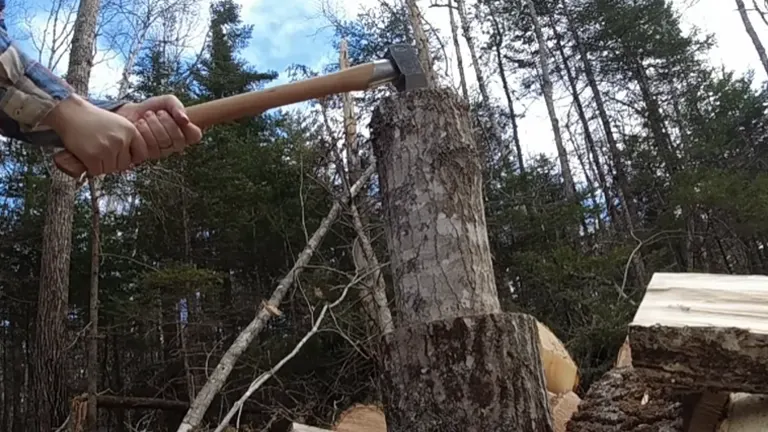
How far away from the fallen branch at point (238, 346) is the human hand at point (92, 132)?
3.54m

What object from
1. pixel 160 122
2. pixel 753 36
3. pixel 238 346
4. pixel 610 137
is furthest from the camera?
pixel 610 137

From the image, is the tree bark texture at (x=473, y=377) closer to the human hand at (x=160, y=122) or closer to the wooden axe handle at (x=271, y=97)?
the wooden axe handle at (x=271, y=97)

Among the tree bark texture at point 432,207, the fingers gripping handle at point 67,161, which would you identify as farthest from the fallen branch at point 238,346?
the fingers gripping handle at point 67,161

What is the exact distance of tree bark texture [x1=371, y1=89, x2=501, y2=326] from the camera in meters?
1.87

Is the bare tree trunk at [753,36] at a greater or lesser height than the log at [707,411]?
greater

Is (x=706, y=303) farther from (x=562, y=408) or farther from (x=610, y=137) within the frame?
(x=610, y=137)

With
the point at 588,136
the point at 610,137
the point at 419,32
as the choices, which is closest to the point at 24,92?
the point at 419,32

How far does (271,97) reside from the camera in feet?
5.12

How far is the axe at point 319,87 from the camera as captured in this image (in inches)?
59.2

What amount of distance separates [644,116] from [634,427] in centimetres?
1423

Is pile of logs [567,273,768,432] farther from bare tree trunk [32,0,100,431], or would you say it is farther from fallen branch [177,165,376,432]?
bare tree trunk [32,0,100,431]

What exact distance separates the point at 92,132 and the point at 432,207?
1101 mm

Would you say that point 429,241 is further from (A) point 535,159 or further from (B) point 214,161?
(A) point 535,159

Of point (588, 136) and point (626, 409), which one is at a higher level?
point (588, 136)
